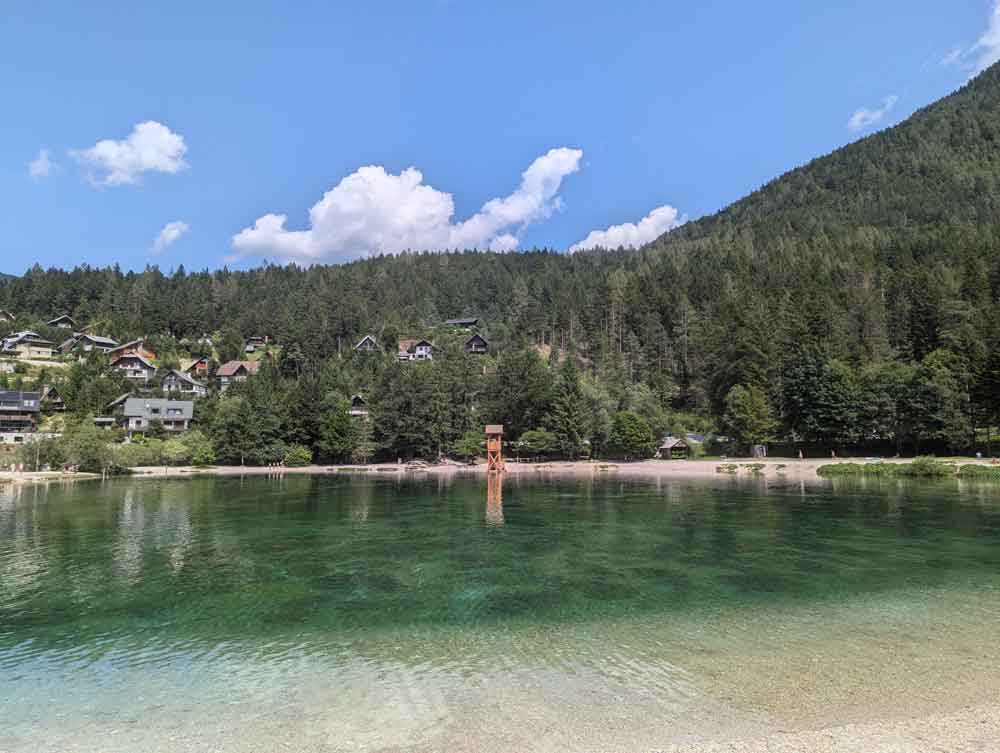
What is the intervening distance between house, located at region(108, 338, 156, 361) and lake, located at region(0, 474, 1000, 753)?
289 ft

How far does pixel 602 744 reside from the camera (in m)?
8.37

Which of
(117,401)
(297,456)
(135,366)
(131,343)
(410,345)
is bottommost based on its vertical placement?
(297,456)

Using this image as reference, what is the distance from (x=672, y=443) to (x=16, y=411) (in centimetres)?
8383

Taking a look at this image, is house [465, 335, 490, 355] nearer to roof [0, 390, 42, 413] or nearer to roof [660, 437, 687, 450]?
roof [660, 437, 687, 450]

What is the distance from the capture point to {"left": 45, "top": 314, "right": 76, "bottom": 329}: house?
13374cm

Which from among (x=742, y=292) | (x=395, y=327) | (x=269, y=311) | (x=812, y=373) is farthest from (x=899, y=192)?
(x=269, y=311)

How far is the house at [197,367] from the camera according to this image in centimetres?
11219

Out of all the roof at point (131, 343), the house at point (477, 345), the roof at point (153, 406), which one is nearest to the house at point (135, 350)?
the roof at point (131, 343)

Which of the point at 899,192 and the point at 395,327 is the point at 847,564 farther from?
the point at 899,192

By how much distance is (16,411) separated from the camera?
79562mm

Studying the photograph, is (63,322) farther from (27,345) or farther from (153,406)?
(153,406)

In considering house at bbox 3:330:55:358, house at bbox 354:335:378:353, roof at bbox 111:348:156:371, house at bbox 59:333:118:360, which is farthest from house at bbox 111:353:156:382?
house at bbox 354:335:378:353

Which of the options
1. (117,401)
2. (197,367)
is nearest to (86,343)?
(197,367)

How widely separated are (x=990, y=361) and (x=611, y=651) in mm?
62673
